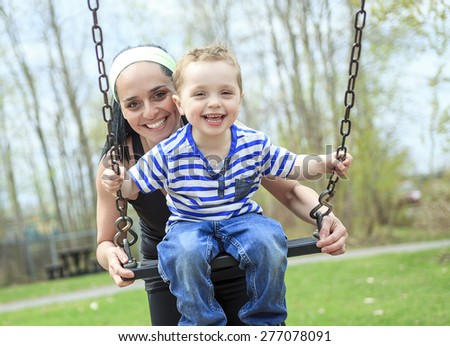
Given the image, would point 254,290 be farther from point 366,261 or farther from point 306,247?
point 366,261

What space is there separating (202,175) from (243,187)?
16 centimetres

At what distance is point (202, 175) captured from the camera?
2105 millimetres

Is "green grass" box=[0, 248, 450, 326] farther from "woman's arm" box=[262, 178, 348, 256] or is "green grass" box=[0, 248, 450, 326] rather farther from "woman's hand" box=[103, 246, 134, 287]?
"woman's hand" box=[103, 246, 134, 287]

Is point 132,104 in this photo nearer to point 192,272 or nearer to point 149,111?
point 149,111

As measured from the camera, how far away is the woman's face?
2359 millimetres

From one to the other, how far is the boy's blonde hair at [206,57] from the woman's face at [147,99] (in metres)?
0.25

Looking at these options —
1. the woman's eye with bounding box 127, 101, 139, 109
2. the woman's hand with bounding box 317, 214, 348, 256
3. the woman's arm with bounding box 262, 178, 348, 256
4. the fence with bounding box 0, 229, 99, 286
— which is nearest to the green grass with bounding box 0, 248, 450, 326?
the woman's arm with bounding box 262, 178, 348, 256

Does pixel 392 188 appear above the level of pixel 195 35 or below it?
below

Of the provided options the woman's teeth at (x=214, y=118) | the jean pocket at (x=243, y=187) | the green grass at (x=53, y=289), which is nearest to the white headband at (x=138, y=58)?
the woman's teeth at (x=214, y=118)

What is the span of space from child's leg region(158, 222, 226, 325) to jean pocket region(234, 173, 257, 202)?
18 centimetres
